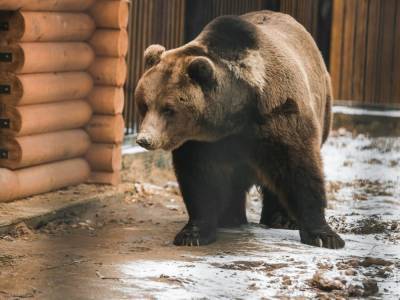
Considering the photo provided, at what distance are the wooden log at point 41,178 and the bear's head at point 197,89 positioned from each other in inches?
54.0

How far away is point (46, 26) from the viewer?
701cm

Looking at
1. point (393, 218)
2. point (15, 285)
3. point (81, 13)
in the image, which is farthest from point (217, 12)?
point (15, 285)

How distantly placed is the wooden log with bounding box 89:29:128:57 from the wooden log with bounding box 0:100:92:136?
0.42m

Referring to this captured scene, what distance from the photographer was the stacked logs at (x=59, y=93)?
6824mm

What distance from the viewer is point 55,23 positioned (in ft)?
23.5

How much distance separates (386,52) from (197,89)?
16.5 feet

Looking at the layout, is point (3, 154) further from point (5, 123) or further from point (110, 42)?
point (110, 42)

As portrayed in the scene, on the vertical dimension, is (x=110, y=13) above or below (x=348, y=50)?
above

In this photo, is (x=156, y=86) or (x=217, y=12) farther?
(x=217, y=12)

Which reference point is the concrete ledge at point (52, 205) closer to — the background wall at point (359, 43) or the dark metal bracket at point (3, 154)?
the dark metal bracket at point (3, 154)

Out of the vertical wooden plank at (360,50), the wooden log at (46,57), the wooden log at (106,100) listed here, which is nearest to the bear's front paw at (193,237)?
the wooden log at (46,57)

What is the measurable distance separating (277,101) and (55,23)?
6.54 feet

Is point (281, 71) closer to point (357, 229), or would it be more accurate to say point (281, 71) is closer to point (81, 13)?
point (357, 229)

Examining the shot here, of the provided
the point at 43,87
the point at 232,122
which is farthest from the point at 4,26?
the point at 232,122
